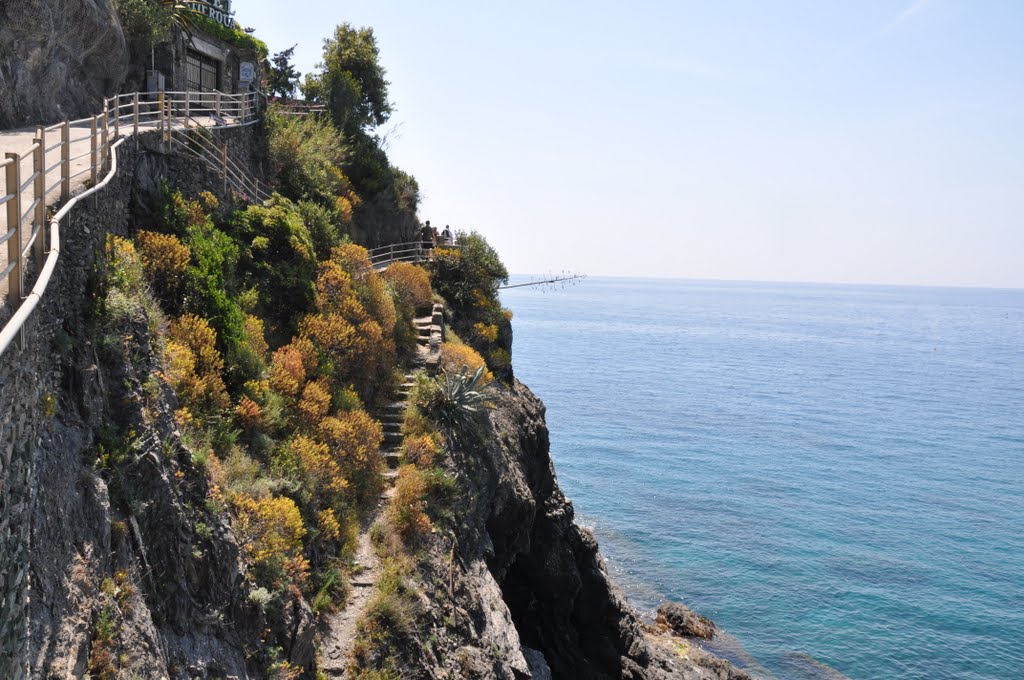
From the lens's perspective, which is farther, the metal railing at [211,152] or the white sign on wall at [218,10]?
the white sign on wall at [218,10]

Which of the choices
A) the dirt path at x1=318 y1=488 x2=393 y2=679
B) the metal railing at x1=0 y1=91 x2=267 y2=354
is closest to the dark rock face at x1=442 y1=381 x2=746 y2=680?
the dirt path at x1=318 y1=488 x2=393 y2=679

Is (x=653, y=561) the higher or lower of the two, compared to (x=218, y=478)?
lower

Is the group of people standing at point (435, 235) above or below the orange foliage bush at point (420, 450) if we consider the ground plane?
above

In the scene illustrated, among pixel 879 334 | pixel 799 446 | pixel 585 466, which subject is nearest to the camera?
pixel 585 466

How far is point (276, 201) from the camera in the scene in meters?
24.8

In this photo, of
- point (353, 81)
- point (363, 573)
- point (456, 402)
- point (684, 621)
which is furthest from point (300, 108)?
point (684, 621)

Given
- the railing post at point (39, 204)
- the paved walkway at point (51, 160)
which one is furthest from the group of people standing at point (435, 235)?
the railing post at point (39, 204)

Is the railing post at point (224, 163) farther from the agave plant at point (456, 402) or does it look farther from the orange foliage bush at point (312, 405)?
the agave plant at point (456, 402)

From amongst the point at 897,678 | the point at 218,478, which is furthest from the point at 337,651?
the point at 897,678

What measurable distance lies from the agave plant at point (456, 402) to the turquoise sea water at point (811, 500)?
51.6ft

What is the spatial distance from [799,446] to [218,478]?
51580 mm

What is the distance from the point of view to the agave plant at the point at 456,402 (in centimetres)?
2255

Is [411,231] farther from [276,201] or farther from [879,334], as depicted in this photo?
[879,334]

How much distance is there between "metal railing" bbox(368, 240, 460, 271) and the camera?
3262cm
